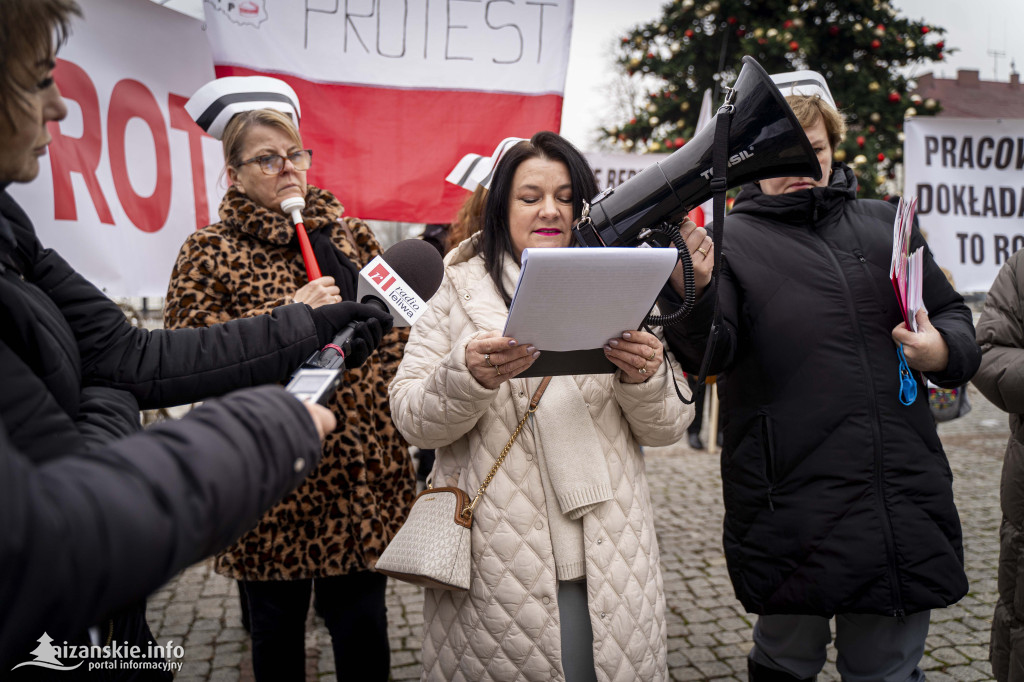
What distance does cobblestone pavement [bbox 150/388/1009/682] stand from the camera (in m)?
3.34

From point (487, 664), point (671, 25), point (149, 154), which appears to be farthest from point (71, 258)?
point (671, 25)

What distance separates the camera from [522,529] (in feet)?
6.27

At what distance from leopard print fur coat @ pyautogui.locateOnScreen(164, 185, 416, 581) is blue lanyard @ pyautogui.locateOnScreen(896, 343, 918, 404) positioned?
5.17 ft

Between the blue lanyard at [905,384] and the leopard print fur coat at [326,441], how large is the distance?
1.58m

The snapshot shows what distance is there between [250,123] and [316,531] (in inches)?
52.0

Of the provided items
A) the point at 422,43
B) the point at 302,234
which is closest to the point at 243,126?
the point at 302,234

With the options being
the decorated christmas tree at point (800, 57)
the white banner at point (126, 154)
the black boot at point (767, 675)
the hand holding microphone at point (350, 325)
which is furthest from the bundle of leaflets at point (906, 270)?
the decorated christmas tree at point (800, 57)

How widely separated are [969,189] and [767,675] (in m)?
3.60

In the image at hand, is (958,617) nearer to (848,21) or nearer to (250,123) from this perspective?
(250,123)

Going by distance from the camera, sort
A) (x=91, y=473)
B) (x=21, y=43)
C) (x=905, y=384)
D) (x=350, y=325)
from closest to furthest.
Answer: (x=91, y=473) → (x=21, y=43) → (x=350, y=325) → (x=905, y=384)

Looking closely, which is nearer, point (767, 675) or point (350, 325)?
point (350, 325)

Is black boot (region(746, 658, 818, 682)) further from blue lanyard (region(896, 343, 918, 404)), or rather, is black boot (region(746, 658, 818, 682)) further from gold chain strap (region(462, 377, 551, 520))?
gold chain strap (region(462, 377, 551, 520))

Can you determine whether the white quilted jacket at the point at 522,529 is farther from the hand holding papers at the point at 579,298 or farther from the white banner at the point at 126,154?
the white banner at the point at 126,154

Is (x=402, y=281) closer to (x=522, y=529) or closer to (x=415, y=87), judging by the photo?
(x=522, y=529)
